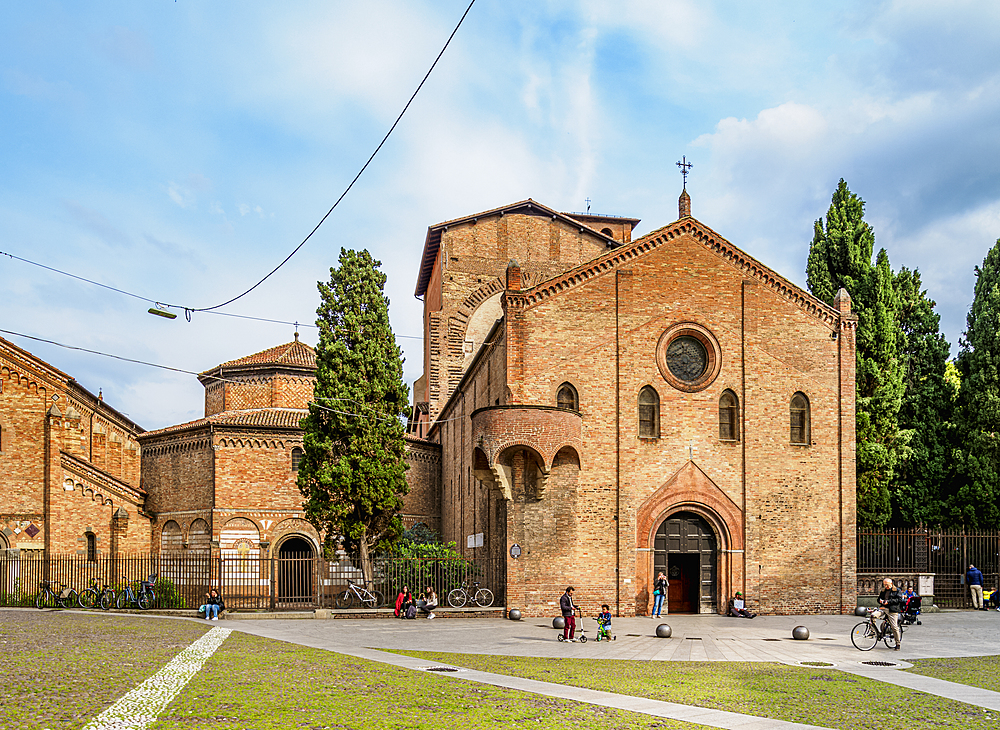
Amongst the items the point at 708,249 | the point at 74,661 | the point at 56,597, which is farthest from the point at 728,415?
the point at 56,597

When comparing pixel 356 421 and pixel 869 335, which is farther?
pixel 869 335

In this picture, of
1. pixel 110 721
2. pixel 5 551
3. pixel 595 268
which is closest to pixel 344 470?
pixel 595 268

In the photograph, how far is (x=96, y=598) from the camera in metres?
29.4

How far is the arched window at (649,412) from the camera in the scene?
26.9m

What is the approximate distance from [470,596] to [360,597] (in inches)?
127

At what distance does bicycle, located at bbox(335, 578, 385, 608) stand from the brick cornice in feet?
31.3

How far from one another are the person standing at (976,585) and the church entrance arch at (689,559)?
8.47 metres

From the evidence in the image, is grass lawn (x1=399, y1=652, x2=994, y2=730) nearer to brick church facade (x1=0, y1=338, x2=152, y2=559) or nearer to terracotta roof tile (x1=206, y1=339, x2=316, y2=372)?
brick church facade (x1=0, y1=338, x2=152, y2=559)

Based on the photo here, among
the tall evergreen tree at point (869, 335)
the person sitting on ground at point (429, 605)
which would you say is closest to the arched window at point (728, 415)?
the tall evergreen tree at point (869, 335)

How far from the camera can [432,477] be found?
42.8 metres

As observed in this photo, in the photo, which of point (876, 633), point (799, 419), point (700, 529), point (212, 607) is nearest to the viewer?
point (876, 633)

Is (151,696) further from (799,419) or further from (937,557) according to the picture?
(937,557)

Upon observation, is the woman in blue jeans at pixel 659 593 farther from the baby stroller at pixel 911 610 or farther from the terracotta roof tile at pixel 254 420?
the terracotta roof tile at pixel 254 420

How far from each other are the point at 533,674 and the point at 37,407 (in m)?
28.3
